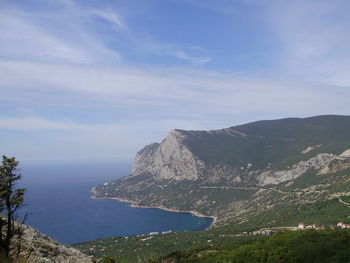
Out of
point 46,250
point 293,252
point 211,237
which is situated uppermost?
point 46,250

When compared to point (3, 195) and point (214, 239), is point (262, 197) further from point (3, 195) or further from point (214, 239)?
point (3, 195)

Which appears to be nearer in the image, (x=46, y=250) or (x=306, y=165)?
(x=46, y=250)

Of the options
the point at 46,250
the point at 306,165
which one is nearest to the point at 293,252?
the point at 46,250

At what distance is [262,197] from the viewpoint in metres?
171

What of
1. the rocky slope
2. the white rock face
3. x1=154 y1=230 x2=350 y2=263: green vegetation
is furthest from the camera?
the white rock face

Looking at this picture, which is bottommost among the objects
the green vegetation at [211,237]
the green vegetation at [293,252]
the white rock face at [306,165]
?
the green vegetation at [211,237]

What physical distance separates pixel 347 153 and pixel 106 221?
137m

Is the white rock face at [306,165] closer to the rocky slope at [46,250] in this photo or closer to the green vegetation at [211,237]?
the green vegetation at [211,237]

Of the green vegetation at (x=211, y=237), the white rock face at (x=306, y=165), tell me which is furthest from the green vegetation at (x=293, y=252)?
the white rock face at (x=306, y=165)

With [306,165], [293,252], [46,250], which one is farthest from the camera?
[306,165]

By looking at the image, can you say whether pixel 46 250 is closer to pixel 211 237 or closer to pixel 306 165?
pixel 211 237

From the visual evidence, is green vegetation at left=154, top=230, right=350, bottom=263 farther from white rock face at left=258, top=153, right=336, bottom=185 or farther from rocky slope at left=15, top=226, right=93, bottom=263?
white rock face at left=258, top=153, right=336, bottom=185

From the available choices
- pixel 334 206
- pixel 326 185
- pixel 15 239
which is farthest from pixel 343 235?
pixel 326 185

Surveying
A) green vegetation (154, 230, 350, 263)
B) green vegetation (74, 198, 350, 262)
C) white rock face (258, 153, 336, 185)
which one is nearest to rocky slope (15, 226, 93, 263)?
green vegetation (154, 230, 350, 263)
